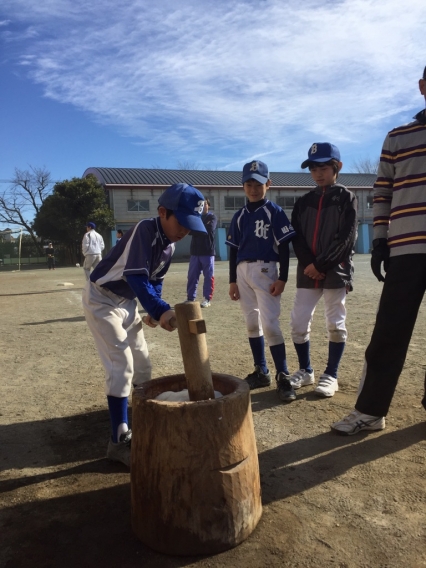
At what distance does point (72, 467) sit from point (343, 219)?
2.68m

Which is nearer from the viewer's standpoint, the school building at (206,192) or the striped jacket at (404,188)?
the striped jacket at (404,188)

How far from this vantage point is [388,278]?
2.94 meters

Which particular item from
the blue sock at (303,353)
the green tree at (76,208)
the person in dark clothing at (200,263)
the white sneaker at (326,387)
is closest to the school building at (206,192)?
the green tree at (76,208)

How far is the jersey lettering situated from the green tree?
101 feet

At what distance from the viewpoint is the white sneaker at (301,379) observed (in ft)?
13.1

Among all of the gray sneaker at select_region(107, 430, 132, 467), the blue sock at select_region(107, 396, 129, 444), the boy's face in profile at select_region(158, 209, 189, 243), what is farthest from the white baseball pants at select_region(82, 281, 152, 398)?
the boy's face in profile at select_region(158, 209, 189, 243)

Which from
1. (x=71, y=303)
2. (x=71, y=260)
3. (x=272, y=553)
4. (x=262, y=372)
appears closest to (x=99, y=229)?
(x=71, y=260)

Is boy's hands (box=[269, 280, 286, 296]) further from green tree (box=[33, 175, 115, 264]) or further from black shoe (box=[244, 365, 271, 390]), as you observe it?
green tree (box=[33, 175, 115, 264])

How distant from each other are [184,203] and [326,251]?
1563 mm

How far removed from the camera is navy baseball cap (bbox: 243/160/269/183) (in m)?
4.05

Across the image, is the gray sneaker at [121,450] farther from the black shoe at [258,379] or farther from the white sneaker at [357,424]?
the black shoe at [258,379]

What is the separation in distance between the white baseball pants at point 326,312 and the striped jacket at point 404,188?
89 cm

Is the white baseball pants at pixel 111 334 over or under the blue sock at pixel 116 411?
over

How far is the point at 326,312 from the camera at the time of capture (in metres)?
3.92
